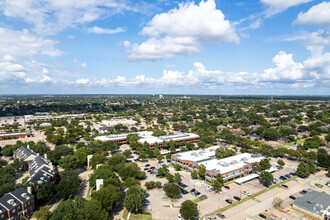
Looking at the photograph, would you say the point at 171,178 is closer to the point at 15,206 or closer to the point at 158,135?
the point at 15,206

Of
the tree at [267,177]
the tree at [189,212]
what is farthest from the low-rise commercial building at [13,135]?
the tree at [267,177]

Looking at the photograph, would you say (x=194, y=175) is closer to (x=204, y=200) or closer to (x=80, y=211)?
(x=204, y=200)

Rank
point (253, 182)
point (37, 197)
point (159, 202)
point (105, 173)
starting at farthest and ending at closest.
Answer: point (253, 182) → point (105, 173) → point (159, 202) → point (37, 197)

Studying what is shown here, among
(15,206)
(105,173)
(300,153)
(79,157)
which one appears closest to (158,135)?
(79,157)

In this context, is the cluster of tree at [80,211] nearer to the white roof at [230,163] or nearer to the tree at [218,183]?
the tree at [218,183]

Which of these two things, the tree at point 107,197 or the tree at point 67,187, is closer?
the tree at point 107,197

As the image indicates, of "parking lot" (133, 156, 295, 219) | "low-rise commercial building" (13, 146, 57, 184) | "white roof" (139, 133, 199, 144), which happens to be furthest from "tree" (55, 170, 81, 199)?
"white roof" (139, 133, 199, 144)
